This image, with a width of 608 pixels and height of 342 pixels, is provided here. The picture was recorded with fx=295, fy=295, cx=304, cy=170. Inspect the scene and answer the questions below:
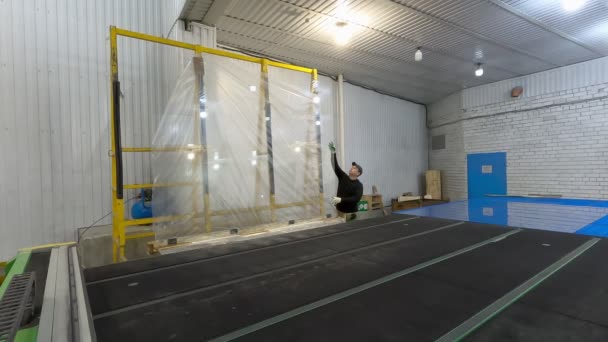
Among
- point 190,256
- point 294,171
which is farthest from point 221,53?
point 190,256

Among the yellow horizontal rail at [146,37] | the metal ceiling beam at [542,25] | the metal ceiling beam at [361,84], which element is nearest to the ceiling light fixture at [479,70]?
the metal ceiling beam at [542,25]

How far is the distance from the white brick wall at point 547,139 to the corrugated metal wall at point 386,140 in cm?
122

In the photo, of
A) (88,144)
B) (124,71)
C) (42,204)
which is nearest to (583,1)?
(124,71)

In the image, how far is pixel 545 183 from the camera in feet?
22.5

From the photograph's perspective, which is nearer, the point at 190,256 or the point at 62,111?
the point at 190,256

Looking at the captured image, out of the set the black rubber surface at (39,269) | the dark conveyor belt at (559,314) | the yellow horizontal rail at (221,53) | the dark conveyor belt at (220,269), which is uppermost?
the yellow horizontal rail at (221,53)

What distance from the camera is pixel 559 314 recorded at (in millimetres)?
1286

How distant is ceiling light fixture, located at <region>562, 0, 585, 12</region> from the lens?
4.15m

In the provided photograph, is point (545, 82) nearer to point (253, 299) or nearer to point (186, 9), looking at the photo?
point (186, 9)

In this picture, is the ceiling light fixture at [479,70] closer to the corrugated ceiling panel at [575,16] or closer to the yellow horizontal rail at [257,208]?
the corrugated ceiling panel at [575,16]

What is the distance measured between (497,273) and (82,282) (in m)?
2.37

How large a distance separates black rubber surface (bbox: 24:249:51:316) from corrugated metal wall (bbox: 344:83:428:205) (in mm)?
6032

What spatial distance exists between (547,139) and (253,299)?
8.07 m

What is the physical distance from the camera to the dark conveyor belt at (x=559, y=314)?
1.14 meters
